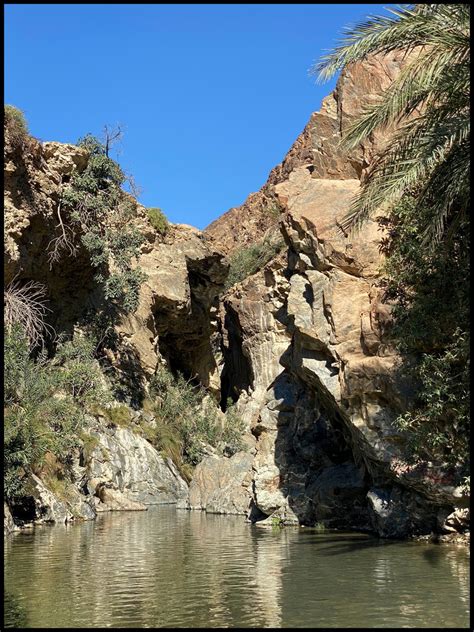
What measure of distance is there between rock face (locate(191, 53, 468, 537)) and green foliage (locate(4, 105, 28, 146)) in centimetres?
1198

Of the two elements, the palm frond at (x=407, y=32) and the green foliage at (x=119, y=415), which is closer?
the palm frond at (x=407, y=32)

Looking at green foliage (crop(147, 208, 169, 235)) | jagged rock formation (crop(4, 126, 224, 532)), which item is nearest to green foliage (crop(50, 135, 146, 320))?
jagged rock formation (crop(4, 126, 224, 532))

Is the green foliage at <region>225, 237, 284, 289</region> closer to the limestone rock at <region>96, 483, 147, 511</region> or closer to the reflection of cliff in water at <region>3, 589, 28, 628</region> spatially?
the limestone rock at <region>96, 483, 147, 511</region>

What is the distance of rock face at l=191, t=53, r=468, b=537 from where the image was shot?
55.6 feet

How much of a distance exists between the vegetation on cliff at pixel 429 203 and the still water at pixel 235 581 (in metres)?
2.47

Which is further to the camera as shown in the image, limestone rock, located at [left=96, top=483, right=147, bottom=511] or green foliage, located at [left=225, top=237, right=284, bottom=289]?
green foliage, located at [left=225, top=237, right=284, bottom=289]

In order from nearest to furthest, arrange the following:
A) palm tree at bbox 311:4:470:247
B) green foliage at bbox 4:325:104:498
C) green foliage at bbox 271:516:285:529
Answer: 1. palm tree at bbox 311:4:470:247
2. green foliage at bbox 4:325:104:498
3. green foliage at bbox 271:516:285:529

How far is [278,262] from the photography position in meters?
41.2

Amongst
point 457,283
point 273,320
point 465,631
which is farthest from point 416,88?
point 273,320

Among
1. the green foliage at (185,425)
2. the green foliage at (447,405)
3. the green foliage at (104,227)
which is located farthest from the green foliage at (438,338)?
the green foliage at (185,425)

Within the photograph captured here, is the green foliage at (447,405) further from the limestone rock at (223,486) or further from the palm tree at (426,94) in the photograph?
the limestone rock at (223,486)

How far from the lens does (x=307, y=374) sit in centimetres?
2061

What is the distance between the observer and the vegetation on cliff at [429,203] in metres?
10.4

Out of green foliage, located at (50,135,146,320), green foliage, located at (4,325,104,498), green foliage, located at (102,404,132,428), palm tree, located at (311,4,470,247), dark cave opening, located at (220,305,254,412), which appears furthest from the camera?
dark cave opening, located at (220,305,254,412)
